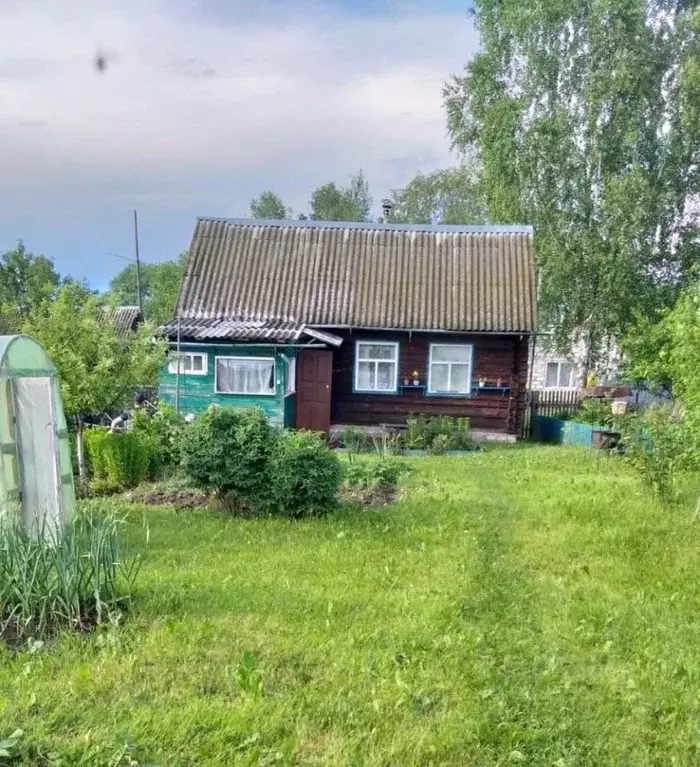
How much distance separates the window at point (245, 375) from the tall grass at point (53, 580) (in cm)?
1123

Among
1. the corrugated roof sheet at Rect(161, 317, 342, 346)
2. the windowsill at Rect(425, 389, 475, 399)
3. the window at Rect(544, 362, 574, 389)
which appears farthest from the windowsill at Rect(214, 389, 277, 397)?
the window at Rect(544, 362, 574, 389)

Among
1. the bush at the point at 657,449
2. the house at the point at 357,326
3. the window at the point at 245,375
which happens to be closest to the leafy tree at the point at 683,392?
the bush at the point at 657,449

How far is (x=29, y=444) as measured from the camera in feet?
19.5

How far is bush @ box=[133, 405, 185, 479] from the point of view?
10648mm

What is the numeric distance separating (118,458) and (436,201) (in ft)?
108

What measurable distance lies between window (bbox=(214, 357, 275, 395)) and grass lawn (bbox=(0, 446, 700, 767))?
850cm

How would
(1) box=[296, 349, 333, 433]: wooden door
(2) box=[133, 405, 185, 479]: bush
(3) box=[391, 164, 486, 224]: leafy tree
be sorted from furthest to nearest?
1. (3) box=[391, 164, 486, 224]: leafy tree
2. (1) box=[296, 349, 333, 433]: wooden door
3. (2) box=[133, 405, 185, 479]: bush

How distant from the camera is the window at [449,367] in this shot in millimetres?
17062

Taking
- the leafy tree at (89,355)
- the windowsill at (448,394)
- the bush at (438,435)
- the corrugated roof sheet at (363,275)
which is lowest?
the bush at (438,435)

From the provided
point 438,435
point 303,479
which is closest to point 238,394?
point 438,435

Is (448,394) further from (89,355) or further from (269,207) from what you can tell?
(269,207)

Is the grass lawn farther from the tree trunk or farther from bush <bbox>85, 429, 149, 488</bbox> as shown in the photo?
the tree trunk

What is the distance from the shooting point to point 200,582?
5.51 metres

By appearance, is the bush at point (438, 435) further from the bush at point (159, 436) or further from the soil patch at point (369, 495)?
the bush at point (159, 436)
